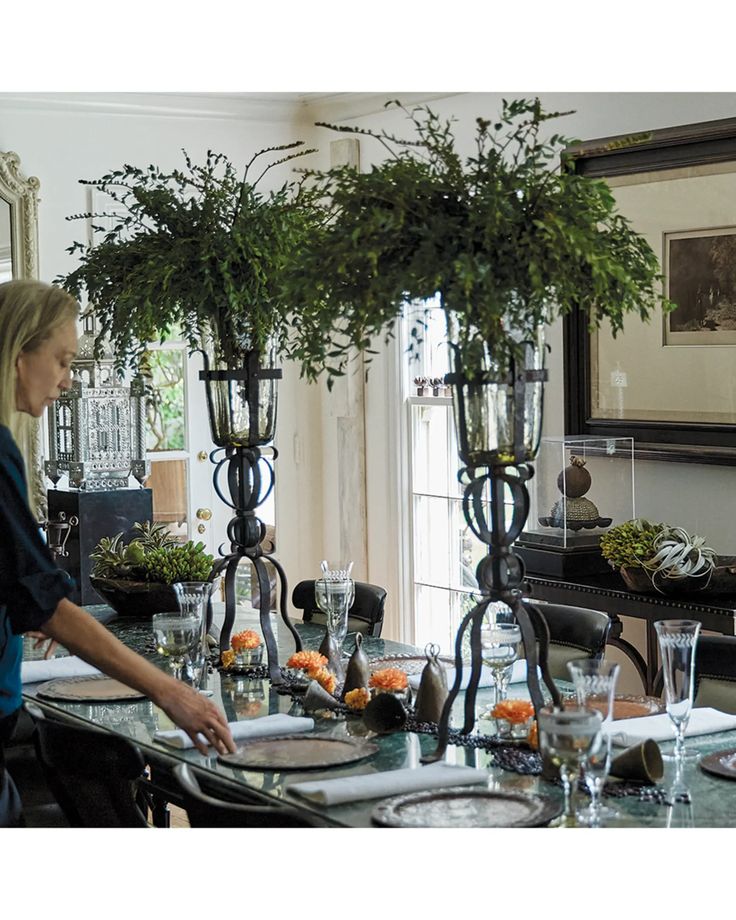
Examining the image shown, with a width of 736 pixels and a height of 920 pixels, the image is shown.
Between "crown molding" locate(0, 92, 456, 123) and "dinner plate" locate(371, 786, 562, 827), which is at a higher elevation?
"crown molding" locate(0, 92, 456, 123)

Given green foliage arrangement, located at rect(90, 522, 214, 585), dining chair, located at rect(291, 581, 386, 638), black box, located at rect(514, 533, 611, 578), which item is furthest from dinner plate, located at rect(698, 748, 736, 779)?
black box, located at rect(514, 533, 611, 578)

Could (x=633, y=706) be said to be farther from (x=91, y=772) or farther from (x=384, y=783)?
(x=91, y=772)

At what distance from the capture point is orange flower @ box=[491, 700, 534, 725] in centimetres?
247

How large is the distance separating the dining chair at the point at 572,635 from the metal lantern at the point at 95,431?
2700 mm

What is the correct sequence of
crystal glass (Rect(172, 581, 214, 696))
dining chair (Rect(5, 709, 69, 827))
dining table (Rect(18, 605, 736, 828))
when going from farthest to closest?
dining chair (Rect(5, 709, 69, 827)) < crystal glass (Rect(172, 581, 214, 696)) < dining table (Rect(18, 605, 736, 828))

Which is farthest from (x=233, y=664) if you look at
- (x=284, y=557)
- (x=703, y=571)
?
(x=284, y=557)

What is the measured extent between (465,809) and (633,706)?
0.78m

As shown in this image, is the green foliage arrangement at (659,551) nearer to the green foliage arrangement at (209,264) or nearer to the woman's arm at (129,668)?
the green foliage arrangement at (209,264)

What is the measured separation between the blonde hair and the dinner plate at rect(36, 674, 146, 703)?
0.77m

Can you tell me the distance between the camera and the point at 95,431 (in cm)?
557

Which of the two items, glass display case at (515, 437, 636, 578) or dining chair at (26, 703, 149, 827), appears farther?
glass display case at (515, 437, 636, 578)

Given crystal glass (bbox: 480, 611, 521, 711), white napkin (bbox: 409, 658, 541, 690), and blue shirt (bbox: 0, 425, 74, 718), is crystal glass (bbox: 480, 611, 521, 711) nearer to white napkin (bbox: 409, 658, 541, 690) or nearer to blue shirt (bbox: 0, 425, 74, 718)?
white napkin (bbox: 409, 658, 541, 690)

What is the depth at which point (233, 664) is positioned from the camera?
3.16 metres

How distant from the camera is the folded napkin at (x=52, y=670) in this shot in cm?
312
